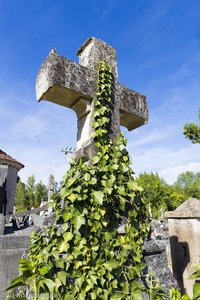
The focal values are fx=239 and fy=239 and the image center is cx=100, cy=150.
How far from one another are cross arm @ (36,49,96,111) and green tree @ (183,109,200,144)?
35.8 feet

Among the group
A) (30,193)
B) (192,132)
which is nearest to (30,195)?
(30,193)

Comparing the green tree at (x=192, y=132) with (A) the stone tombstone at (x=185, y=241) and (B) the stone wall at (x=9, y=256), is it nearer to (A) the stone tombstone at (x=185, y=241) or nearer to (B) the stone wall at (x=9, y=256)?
(A) the stone tombstone at (x=185, y=241)

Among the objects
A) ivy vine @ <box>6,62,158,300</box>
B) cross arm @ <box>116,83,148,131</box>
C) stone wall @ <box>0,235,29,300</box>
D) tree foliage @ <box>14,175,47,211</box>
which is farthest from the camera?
tree foliage @ <box>14,175,47,211</box>

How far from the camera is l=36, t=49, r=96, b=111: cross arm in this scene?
2.52 metres

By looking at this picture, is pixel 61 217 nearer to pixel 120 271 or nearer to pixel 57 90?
pixel 120 271

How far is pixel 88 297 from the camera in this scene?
2039mm

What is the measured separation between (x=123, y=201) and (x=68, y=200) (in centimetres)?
59

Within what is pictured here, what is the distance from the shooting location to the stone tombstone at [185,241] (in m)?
3.48

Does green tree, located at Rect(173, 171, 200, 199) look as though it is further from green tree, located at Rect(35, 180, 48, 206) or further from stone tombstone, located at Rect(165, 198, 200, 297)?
stone tombstone, located at Rect(165, 198, 200, 297)

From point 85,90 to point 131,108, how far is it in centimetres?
79

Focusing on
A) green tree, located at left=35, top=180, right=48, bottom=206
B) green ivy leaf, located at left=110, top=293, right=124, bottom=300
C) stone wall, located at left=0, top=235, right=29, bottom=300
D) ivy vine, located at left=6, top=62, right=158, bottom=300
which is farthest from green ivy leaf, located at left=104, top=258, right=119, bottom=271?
green tree, located at left=35, top=180, right=48, bottom=206

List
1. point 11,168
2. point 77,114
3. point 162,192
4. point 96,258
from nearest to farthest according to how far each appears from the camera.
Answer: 1. point 96,258
2. point 77,114
3. point 11,168
4. point 162,192

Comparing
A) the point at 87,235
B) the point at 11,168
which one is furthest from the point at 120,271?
the point at 11,168

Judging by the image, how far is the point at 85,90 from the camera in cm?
276
